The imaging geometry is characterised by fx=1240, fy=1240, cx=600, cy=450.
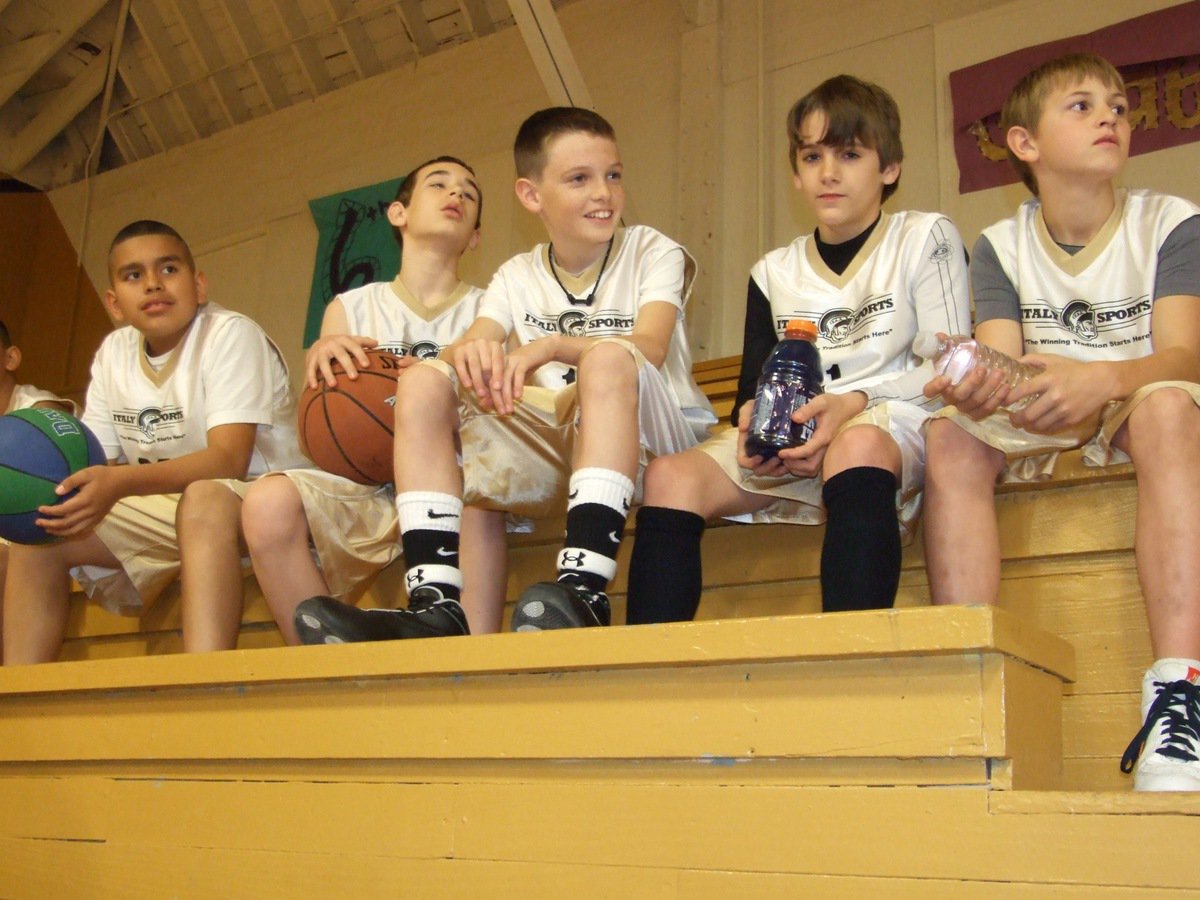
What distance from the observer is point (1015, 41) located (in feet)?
12.8

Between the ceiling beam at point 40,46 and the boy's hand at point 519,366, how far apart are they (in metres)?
4.71

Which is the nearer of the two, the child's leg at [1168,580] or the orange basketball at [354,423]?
the child's leg at [1168,580]

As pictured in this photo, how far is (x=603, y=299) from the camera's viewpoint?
2.32m

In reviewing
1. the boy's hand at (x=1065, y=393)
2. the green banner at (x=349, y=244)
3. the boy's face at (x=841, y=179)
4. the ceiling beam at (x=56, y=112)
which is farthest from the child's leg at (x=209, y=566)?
the ceiling beam at (x=56, y=112)

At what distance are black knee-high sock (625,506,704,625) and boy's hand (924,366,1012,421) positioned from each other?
384 millimetres

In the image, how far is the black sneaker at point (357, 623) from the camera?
164 centimetres

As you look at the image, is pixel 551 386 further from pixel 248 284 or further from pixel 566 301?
pixel 248 284

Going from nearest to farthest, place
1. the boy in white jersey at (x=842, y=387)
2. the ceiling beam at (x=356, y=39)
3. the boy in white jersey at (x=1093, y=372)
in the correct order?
the boy in white jersey at (x=1093, y=372), the boy in white jersey at (x=842, y=387), the ceiling beam at (x=356, y=39)

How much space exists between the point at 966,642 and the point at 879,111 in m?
1.22

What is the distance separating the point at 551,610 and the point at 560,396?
52 centimetres

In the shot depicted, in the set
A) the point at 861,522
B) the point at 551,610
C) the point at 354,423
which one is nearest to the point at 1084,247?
the point at 861,522

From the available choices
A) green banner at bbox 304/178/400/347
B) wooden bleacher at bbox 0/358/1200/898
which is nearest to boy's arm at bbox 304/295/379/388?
wooden bleacher at bbox 0/358/1200/898

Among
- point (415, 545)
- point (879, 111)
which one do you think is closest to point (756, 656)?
point (415, 545)

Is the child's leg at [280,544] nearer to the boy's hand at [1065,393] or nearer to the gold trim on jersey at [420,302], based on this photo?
the gold trim on jersey at [420,302]
